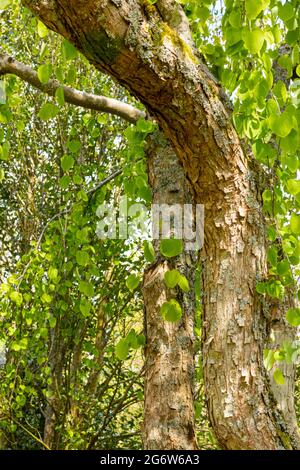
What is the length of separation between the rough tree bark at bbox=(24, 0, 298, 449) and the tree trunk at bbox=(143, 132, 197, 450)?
0.56ft

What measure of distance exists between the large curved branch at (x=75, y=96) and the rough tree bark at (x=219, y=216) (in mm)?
796

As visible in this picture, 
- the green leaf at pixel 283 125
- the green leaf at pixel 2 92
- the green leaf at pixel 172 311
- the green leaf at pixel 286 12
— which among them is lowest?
the green leaf at pixel 172 311

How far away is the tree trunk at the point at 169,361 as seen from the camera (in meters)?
1.64

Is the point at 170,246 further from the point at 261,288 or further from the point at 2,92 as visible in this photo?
the point at 2,92

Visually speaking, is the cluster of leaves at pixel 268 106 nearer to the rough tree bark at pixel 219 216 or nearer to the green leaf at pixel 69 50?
the rough tree bark at pixel 219 216

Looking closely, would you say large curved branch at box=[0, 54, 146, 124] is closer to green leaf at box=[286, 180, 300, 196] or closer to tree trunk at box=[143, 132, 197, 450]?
tree trunk at box=[143, 132, 197, 450]

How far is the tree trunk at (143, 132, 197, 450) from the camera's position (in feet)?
5.38

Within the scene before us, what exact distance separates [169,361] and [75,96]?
1091 mm

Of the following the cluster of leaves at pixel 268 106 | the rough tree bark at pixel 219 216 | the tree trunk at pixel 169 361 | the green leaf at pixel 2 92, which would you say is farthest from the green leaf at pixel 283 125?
the green leaf at pixel 2 92

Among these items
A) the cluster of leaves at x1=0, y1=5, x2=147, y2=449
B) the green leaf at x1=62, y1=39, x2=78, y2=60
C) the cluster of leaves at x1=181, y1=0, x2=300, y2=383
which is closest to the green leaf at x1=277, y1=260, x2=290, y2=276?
the cluster of leaves at x1=181, y1=0, x2=300, y2=383

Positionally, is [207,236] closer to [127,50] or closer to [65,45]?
[127,50]

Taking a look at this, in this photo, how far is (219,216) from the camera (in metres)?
1.49

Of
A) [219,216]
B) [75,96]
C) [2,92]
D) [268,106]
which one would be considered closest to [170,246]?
[219,216]
